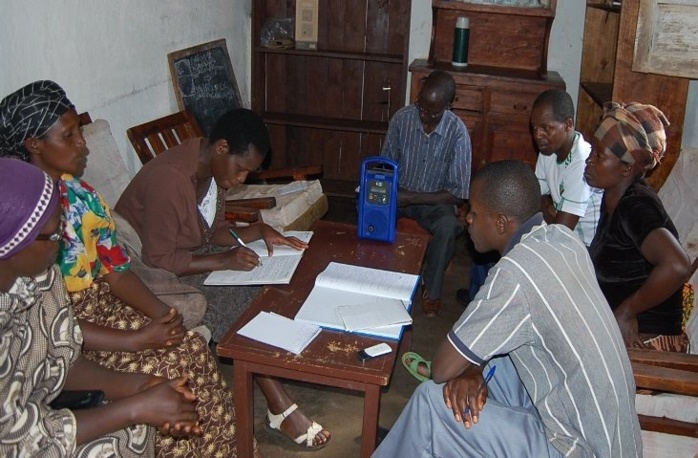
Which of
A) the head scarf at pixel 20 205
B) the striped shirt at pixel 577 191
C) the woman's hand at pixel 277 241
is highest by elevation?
the head scarf at pixel 20 205

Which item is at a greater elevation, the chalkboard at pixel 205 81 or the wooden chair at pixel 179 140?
the chalkboard at pixel 205 81

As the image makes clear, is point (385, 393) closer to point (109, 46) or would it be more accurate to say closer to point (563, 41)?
point (109, 46)

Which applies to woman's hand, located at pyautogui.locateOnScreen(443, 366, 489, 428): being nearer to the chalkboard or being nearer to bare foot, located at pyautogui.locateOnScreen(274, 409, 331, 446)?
bare foot, located at pyautogui.locateOnScreen(274, 409, 331, 446)

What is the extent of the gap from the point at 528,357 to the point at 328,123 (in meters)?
3.45

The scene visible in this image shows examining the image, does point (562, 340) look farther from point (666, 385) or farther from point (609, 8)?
point (609, 8)

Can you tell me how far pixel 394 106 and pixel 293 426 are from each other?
115 inches

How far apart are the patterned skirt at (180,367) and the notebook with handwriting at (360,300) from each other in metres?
0.35

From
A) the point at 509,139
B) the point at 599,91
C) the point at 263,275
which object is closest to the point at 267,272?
the point at 263,275

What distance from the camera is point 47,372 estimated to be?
1.80 meters

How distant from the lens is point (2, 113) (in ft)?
7.32

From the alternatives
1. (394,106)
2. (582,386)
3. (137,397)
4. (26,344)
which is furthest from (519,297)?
(394,106)

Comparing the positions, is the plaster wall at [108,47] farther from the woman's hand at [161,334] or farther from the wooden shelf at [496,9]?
the wooden shelf at [496,9]

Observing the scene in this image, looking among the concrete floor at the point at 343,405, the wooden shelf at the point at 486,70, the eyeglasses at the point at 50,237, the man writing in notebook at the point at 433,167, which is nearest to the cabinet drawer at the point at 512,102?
the wooden shelf at the point at 486,70

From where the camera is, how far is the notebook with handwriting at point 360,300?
2.19 metres
